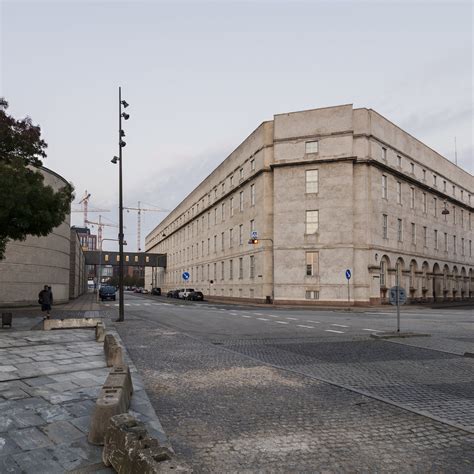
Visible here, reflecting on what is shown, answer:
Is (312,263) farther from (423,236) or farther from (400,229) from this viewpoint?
(423,236)

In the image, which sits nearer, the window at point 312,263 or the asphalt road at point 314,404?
the asphalt road at point 314,404

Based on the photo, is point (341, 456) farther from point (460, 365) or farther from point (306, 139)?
point (306, 139)

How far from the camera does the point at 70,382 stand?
23.8ft

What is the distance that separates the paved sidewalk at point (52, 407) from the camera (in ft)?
13.5

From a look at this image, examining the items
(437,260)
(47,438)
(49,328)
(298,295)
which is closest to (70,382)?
(47,438)

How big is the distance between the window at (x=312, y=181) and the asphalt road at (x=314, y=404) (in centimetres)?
3082

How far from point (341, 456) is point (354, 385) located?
10.7 feet

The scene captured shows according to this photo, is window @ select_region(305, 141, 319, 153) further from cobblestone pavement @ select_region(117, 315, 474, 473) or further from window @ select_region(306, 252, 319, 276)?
cobblestone pavement @ select_region(117, 315, 474, 473)

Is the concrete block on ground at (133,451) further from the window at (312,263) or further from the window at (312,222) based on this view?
the window at (312,222)

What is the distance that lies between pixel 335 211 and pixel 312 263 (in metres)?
5.35

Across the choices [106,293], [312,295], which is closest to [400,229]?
[312,295]

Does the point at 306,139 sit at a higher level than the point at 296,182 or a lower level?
higher

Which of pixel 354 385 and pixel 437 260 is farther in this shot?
pixel 437 260

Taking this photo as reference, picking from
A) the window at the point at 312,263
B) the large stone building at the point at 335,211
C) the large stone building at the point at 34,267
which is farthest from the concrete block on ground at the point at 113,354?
the window at the point at 312,263
